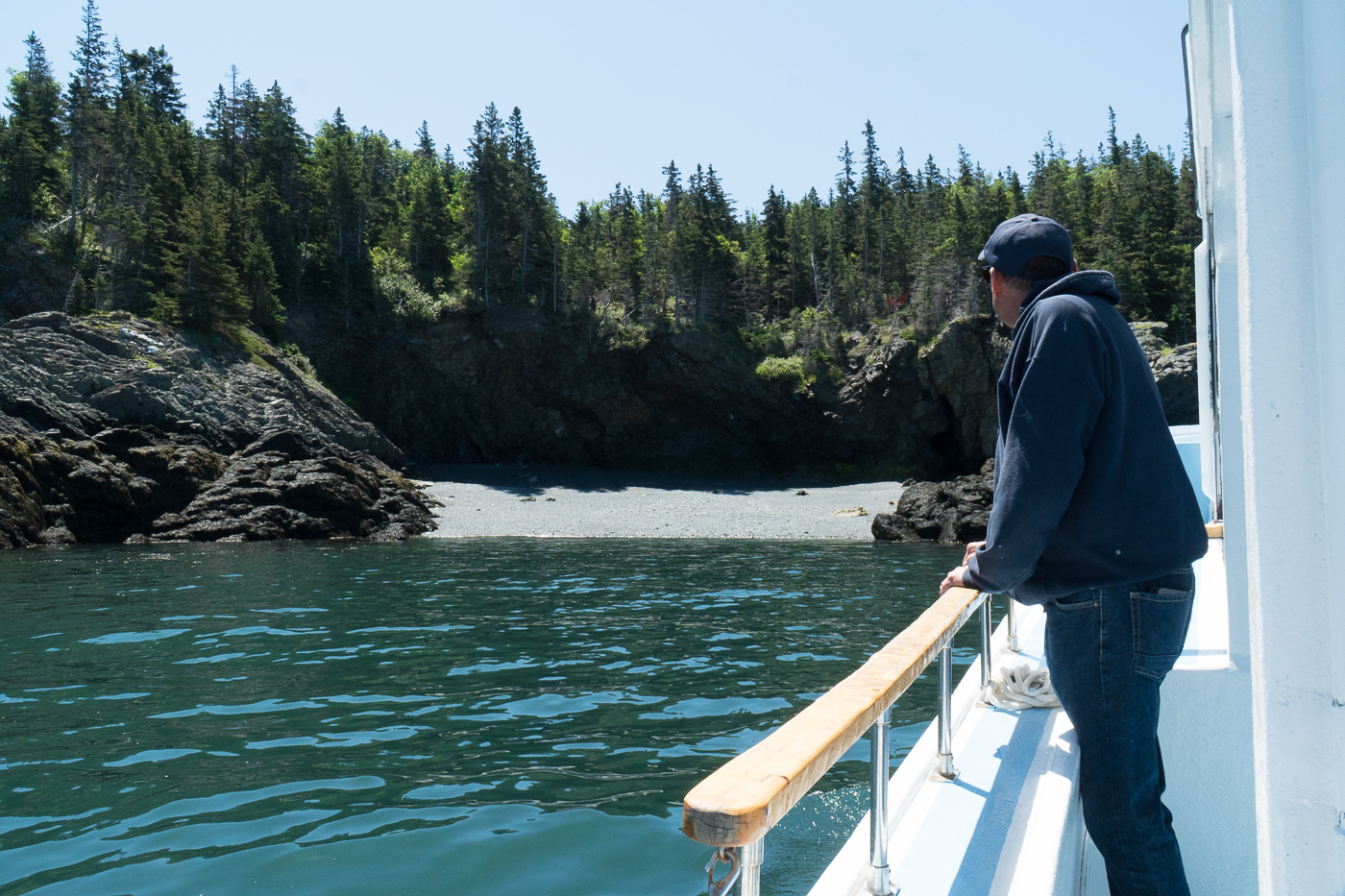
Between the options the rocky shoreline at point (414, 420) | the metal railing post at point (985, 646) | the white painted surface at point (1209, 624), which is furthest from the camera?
the rocky shoreline at point (414, 420)

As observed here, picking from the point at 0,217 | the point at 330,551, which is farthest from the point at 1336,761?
the point at 0,217

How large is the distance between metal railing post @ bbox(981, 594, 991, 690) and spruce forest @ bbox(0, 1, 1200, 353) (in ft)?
128

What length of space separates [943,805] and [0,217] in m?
50.9

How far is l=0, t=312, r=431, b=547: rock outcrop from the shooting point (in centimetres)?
2298

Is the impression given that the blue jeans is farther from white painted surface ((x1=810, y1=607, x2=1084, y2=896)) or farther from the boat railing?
the boat railing

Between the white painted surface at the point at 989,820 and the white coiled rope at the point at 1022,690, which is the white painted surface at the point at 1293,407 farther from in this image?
the white coiled rope at the point at 1022,690

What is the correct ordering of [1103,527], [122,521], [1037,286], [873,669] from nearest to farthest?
[873,669] < [1103,527] < [1037,286] < [122,521]

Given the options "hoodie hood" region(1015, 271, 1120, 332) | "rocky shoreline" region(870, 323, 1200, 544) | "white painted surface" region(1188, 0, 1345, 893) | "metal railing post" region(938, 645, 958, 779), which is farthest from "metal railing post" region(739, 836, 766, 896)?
"rocky shoreline" region(870, 323, 1200, 544)

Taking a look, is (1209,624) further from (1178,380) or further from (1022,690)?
(1178,380)

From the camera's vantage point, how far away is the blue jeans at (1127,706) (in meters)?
2.17

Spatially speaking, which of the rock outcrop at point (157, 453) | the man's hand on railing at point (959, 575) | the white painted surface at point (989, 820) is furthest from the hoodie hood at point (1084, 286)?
the rock outcrop at point (157, 453)

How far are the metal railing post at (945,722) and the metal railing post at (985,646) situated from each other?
27.3 inches

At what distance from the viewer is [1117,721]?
2191 mm

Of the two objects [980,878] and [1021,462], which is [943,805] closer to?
[980,878]
